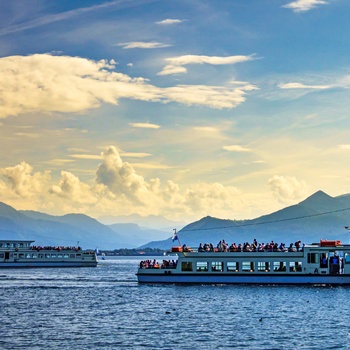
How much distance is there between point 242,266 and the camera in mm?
94688

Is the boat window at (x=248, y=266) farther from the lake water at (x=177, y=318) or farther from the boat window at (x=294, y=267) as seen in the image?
the boat window at (x=294, y=267)

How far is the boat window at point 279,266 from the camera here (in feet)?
304

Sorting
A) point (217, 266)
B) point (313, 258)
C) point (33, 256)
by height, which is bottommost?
point (217, 266)

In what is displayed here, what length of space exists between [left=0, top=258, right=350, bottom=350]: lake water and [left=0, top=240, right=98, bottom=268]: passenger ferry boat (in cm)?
6967

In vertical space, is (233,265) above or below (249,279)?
above

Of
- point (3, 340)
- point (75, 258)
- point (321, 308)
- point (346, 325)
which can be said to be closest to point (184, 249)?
point (321, 308)

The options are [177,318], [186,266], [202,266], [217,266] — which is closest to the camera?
[177,318]

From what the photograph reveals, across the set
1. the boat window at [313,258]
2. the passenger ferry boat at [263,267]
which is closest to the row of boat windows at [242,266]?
the passenger ferry boat at [263,267]

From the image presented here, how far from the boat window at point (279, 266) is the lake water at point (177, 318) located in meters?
2.42

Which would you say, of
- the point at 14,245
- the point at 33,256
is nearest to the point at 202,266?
the point at 33,256

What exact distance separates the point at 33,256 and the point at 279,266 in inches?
3538

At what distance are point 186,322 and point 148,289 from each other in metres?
32.8

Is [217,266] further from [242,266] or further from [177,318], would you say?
[177,318]

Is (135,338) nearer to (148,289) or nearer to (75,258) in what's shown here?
(148,289)
